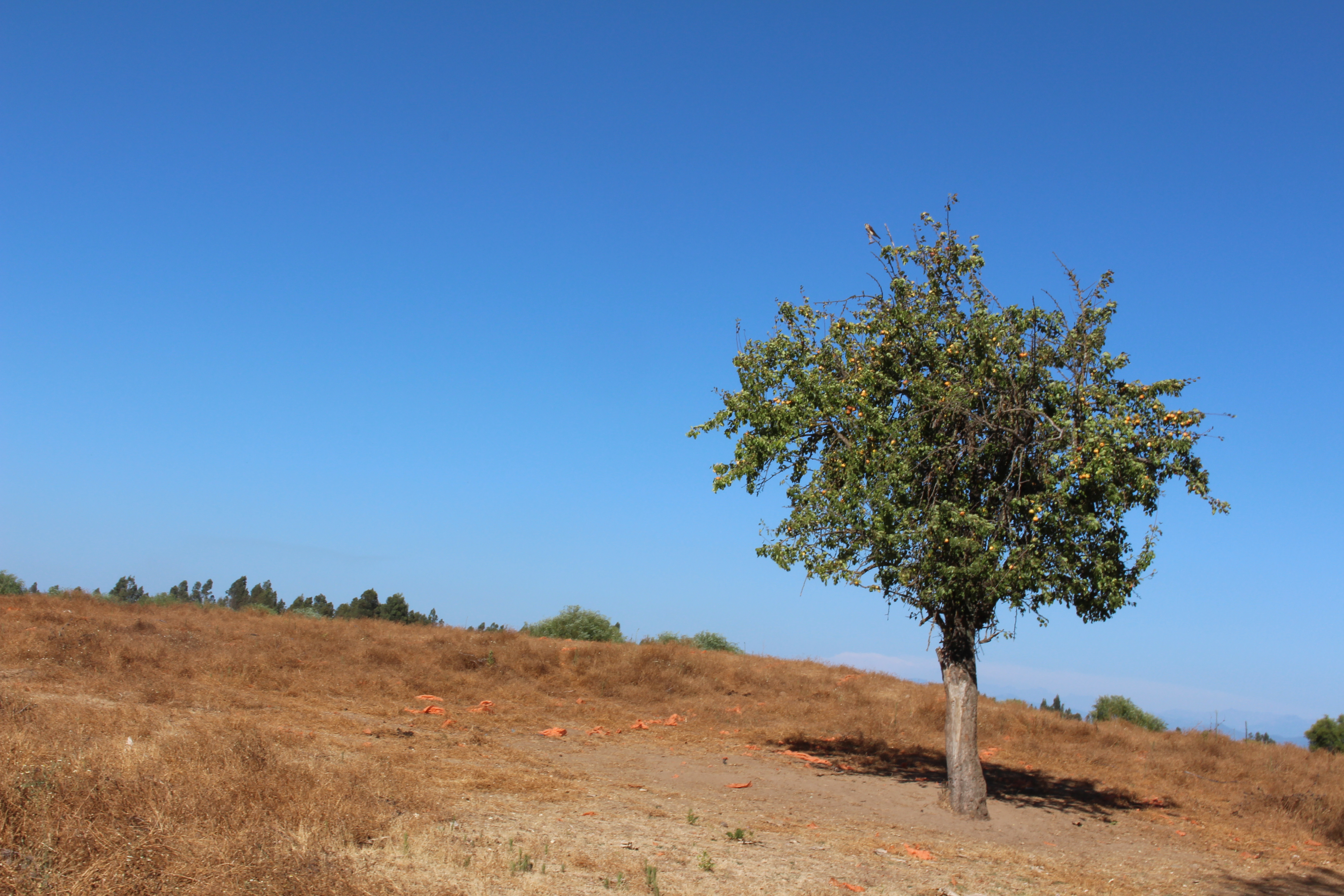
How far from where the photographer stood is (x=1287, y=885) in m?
11.4

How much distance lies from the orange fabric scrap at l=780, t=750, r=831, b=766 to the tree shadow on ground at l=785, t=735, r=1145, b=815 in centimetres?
4

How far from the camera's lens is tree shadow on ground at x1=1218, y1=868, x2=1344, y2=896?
10.8 metres

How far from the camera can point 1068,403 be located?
12.6 m

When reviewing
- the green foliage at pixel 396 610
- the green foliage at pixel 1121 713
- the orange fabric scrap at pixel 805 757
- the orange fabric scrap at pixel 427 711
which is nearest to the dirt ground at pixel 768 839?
the orange fabric scrap at pixel 805 757

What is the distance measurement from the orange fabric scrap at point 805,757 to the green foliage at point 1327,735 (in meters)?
23.6

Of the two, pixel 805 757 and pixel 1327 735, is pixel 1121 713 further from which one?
pixel 805 757

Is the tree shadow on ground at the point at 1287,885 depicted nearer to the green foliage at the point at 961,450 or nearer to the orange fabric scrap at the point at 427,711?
the green foliage at the point at 961,450

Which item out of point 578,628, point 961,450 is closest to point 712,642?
point 578,628

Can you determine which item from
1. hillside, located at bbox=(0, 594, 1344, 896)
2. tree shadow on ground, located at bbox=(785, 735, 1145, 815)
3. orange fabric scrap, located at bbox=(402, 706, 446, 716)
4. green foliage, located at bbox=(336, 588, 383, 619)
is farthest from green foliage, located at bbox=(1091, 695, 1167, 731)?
green foliage, located at bbox=(336, 588, 383, 619)

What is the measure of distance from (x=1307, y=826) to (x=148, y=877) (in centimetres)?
1898

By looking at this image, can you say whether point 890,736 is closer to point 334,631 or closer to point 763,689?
point 763,689


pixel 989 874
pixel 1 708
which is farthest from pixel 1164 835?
pixel 1 708

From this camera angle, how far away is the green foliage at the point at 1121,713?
1217 inches

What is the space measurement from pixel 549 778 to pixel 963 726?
6762mm
